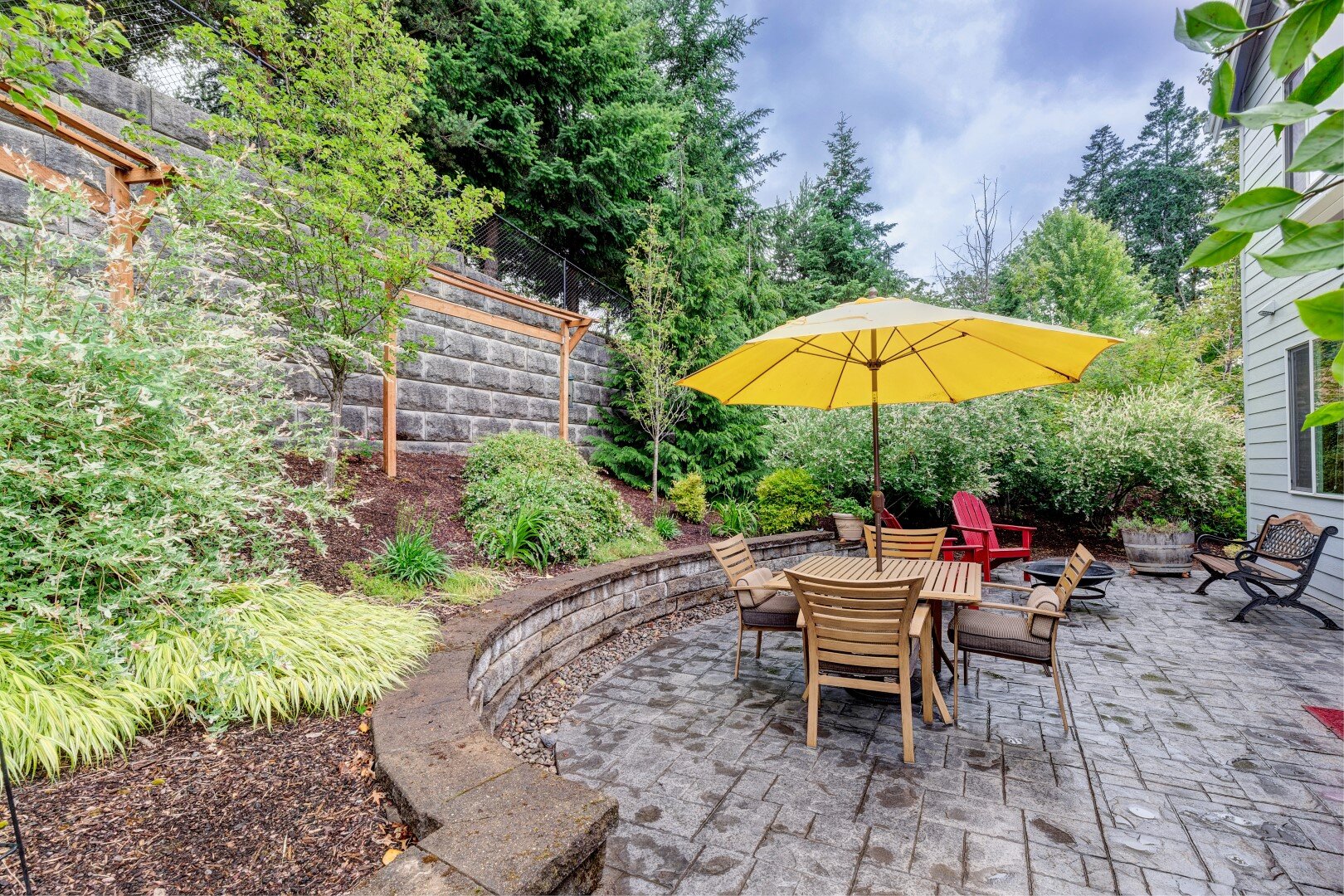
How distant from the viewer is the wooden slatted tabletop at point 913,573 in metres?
3.19

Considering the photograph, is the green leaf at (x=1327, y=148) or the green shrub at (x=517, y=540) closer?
the green leaf at (x=1327, y=148)

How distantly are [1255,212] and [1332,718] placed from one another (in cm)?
433

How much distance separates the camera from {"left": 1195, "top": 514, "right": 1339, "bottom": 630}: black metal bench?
4844mm

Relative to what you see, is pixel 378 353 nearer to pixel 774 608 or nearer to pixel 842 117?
pixel 774 608

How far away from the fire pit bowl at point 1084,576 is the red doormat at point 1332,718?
1.83 meters

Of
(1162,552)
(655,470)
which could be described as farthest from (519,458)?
(1162,552)

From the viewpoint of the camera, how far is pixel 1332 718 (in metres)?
3.23

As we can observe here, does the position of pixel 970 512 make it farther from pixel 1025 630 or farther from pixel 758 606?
pixel 758 606

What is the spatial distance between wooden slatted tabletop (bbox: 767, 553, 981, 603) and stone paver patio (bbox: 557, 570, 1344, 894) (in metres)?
0.70

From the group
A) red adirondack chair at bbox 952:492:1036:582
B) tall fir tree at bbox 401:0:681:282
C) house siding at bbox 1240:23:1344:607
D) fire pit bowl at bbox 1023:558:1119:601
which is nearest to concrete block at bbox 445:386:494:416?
tall fir tree at bbox 401:0:681:282

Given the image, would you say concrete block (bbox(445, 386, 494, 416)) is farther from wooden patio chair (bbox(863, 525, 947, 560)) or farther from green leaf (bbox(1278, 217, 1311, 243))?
green leaf (bbox(1278, 217, 1311, 243))

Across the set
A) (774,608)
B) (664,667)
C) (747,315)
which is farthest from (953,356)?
(747,315)

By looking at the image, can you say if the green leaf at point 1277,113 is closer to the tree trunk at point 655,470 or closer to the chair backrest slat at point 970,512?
the chair backrest slat at point 970,512

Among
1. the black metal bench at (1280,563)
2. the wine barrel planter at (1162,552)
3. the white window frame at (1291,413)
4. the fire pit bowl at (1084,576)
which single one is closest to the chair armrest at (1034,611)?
the fire pit bowl at (1084,576)
